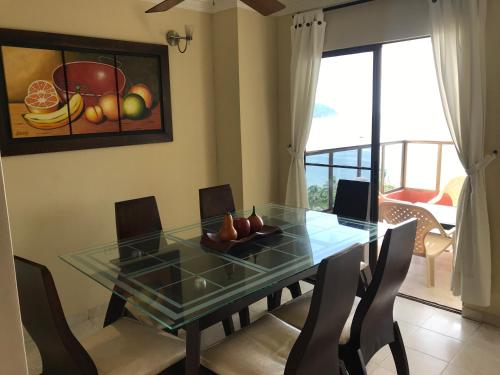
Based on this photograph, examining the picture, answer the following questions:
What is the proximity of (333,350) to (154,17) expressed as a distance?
2980 mm

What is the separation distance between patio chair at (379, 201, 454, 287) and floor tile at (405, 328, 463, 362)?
91 cm

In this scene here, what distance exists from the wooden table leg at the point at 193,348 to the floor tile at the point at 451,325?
1963mm

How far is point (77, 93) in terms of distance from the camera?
3.04 meters

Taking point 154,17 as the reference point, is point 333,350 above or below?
below

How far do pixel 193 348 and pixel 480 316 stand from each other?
2343 mm

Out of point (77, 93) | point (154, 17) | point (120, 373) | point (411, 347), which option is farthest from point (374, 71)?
point (120, 373)

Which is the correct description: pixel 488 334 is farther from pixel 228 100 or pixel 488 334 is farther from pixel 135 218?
pixel 228 100

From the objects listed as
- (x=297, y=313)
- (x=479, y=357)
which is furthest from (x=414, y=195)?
(x=297, y=313)

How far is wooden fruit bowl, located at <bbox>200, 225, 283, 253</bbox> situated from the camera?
2.30 metres

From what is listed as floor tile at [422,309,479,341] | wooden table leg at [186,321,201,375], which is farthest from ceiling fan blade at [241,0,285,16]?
floor tile at [422,309,479,341]

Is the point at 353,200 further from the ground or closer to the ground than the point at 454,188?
further from the ground

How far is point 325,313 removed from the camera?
1.60 m

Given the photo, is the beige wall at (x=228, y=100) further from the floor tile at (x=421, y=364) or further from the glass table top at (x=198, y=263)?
the floor tile at (x=421, y=364)

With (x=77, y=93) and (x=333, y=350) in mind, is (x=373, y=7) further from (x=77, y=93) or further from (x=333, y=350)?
(x=333, y=350)
